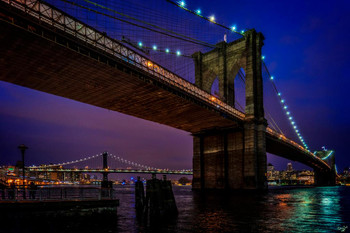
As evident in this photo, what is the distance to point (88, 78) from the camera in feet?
98.0

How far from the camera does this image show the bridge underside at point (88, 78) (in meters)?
23.1

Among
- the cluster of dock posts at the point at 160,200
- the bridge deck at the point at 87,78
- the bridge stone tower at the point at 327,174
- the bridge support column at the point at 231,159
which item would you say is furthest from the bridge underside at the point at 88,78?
the bridge stone tower at the point at 327,174

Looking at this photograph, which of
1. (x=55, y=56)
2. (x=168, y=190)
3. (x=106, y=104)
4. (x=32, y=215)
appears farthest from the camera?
(x=106, y=104)

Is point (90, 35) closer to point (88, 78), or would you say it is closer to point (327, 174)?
point (88, 78)

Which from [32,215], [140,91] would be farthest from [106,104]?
[32,215]

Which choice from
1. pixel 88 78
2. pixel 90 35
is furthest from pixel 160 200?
pixel 88 78

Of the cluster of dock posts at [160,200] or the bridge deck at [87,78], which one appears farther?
the bridge deck at [87,78]

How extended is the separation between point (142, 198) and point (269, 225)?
10112 millimetres

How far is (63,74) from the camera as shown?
94.6 ft

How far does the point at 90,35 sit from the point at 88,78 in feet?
20.6

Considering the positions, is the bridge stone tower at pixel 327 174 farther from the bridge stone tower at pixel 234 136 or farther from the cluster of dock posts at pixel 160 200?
the cluster of dock posts at pixel 160 200

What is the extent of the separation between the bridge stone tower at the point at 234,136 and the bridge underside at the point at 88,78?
722 cm

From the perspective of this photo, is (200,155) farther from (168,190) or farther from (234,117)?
(168,190)

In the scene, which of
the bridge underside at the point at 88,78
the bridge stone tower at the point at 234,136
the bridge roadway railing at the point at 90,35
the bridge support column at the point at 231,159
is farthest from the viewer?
the bridge stone tower at the point at 234,136
